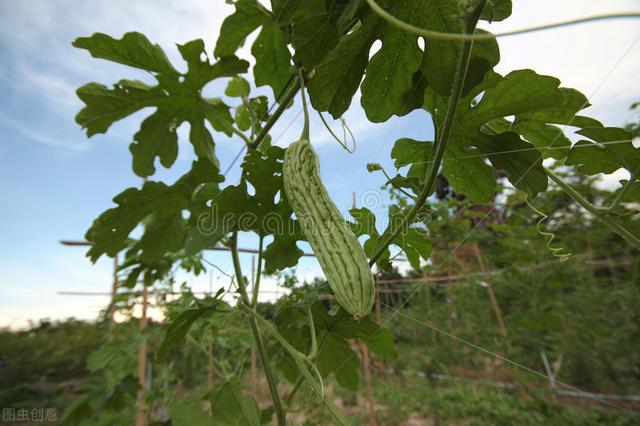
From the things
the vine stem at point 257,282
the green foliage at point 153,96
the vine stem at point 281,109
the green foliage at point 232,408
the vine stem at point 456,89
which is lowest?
the green foliage at point 232,408

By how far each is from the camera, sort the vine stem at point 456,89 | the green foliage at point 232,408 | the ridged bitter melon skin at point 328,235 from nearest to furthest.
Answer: the vine stem at point 456,89 < the ridged bitter melon skin at point 328,235 < the green foliage at point 232,408

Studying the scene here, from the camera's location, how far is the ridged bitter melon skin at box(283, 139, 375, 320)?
62cm

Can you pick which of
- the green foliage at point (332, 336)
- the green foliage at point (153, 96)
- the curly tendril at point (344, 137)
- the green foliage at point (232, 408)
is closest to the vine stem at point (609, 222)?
the curly tendril at point (344, 137)

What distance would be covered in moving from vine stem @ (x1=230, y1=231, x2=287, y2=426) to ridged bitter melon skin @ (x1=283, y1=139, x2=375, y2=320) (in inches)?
14.9

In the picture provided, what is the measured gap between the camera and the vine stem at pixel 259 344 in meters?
0.93

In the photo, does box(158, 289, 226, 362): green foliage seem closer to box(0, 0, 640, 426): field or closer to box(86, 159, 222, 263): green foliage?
box(0, 0, 640, 426): field

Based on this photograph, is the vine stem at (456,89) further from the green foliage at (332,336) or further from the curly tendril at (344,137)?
the green foliage at (332,336)

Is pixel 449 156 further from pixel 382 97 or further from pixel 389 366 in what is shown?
pixel 389 366

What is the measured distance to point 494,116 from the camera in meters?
0.82

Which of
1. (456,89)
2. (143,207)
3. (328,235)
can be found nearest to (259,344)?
(328,235)

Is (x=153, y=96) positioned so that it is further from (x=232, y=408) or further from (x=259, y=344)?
(x=232, y=408)

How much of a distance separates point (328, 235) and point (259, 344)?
48 cm

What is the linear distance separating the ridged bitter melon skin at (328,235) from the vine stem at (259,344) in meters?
0.38

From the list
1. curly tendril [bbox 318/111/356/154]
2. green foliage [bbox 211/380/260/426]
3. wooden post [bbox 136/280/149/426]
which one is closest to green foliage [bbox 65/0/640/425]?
green foliage [bbox 211/380/260/426]
